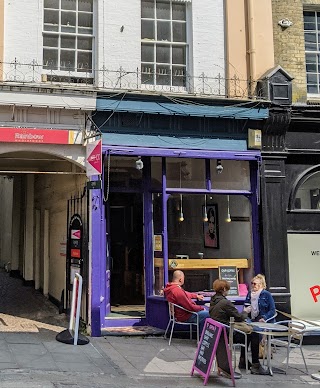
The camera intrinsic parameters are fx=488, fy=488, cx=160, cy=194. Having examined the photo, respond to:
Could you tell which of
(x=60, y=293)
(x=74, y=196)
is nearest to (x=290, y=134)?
(x=74, y=196)

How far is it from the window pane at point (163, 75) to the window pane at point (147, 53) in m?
0.26

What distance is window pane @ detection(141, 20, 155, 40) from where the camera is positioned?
10.1 metres

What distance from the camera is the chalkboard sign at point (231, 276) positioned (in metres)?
9.90

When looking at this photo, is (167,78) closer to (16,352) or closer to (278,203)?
(278,203)

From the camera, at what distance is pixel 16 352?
7574mm

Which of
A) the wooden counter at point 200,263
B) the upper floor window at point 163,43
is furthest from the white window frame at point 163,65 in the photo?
the wooden counter at point 200,263

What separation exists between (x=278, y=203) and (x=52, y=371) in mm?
5598

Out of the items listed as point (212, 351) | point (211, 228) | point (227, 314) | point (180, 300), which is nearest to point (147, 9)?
point (211, 228)

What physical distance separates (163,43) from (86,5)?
1.73 m

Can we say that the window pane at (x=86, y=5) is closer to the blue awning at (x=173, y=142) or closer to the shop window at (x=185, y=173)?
the blue awning at (x=173, y=142)

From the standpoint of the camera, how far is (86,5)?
9.94 metres

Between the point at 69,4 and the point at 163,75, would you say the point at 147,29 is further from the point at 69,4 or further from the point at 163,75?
the point at 69,4

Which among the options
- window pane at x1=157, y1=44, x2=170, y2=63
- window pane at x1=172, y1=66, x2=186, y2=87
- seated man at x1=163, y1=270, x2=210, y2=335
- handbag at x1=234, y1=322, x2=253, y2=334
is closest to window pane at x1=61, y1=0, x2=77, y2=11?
window pane at x1=157, y1=44, x2=170, y2=63

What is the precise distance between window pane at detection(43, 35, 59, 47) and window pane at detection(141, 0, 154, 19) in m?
1.88
